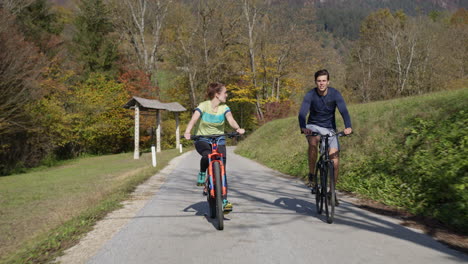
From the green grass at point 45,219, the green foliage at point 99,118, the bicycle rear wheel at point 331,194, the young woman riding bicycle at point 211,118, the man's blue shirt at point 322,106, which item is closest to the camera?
the green grass at point 45,219

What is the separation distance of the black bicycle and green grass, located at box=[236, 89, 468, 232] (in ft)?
4.71

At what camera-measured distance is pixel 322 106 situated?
5.21 meters

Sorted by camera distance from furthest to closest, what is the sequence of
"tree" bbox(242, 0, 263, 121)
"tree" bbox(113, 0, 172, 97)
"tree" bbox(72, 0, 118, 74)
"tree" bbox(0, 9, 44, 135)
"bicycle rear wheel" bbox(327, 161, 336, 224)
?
"tree" bbox(72, 0, 118, 74), "tree" bbox(113, 0, 172, 97), "tree" bbox(242, 0, 263, 121), "tree" bbox(0, 9, 44, 135), "bicycle rear wheel" bbox(327, 161, 336, 224)

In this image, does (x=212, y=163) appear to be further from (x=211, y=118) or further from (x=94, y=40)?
(x=94, y=40)

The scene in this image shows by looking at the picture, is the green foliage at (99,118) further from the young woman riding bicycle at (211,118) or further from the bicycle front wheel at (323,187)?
the bicycle front wheel at (323,187)

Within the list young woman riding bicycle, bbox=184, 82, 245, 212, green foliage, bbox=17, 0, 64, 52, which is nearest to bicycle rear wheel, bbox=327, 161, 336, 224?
young woman riding bicycle, bbox=184, 82, 245, 212

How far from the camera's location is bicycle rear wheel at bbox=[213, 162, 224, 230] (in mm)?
4398

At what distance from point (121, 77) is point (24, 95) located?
1922 cm

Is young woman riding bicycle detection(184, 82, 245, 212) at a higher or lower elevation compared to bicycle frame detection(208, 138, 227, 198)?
higher

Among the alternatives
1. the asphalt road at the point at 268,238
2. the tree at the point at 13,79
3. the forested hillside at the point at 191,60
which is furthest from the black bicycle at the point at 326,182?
the forested hillside at the point at 191,60

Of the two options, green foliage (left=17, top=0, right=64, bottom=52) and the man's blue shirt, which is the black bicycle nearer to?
the man's blue shirt

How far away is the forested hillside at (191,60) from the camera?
90.0 feet

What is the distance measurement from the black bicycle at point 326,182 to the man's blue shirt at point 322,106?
0.25 meters

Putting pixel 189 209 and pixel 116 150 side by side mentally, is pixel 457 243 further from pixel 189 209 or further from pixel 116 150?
pixel 116 150
